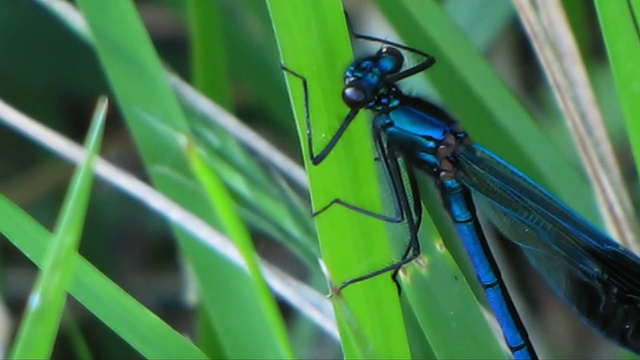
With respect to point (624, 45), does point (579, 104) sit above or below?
above

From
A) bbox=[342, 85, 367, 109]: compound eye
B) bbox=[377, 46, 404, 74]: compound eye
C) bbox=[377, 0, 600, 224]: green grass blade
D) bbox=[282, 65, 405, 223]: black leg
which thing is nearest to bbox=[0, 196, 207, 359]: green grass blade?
bbox=[282, 65, 405, 223]: black leg

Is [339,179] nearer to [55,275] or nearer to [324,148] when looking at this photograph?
[324,148]

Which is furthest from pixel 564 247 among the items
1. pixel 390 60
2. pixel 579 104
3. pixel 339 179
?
pixel 339 179

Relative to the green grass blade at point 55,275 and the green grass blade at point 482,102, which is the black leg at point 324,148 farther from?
the green grass blade at point 482,102

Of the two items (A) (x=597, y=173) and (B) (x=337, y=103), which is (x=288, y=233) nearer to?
(B) (x=337, y=103)

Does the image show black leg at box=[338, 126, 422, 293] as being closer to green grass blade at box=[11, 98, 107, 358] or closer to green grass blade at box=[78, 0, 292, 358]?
green grass blade at box=[78, 0, 292, 358]

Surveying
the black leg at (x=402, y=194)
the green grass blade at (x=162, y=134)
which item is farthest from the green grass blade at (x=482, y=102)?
the green grass blade at (x=162, y=134)
